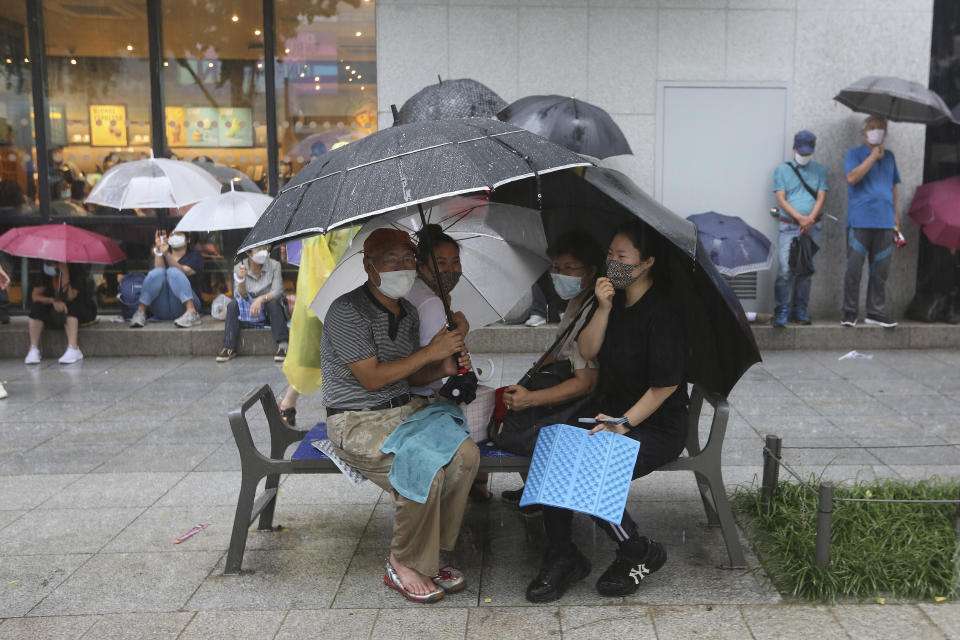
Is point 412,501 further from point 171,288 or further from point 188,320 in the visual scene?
point 171,288

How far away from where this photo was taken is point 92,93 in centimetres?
1073

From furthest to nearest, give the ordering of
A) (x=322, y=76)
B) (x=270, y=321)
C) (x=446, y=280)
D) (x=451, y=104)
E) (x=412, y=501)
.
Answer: (x=322, y=76) → (x=270, y=321) → (x=451, y=104) → (x=446, y=280) → (x=412, y=501)

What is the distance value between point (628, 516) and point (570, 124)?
447 centimetres

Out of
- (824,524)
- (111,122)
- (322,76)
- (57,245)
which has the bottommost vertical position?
(824,524)

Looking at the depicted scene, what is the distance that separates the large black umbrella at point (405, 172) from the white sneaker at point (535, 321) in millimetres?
5661

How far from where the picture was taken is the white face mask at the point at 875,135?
30.6ft

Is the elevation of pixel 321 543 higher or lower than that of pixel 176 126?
lower

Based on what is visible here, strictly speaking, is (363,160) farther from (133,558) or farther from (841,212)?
(841,212)

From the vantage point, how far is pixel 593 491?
3.86 m

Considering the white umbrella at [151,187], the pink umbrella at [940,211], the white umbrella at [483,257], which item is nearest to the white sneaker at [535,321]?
the white umbrella at [151,187]

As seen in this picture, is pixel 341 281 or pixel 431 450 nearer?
pixel 431 450

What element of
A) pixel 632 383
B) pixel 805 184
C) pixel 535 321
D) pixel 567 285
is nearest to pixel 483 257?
pixel 567 285

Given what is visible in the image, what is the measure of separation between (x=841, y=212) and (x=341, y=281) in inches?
289

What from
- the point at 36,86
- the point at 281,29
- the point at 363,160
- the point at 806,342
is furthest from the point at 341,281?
the point at 36,86
